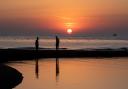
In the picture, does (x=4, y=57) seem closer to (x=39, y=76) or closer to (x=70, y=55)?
(x=70, y=55)

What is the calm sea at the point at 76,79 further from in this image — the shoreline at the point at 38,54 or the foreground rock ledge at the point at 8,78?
the shoreline at the point at 38,54

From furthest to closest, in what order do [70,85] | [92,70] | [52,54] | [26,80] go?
[52,54]
[92,70]
[26,80]
[70,85]

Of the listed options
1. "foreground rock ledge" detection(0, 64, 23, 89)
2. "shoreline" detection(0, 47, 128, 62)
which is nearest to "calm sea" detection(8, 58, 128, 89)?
"foreground rock ledge" detection(0, 64, 23, 89)

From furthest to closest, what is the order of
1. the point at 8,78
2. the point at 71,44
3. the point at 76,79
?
the point at 71,44 → the point at 76,79 → the point at 8,78

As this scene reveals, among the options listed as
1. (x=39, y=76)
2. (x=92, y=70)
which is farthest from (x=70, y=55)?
(x=39, y=76)

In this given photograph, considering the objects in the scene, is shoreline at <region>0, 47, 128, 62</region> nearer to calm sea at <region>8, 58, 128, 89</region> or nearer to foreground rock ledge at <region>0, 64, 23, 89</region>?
calm sea at <region>8, 58, 128, 89</region>

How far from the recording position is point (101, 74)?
73.3 feet

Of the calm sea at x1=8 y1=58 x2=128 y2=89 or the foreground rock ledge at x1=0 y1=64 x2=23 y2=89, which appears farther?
the calm sea at x1=8 y1=58 x2=128 y2=89

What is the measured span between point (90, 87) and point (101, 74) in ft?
16.2

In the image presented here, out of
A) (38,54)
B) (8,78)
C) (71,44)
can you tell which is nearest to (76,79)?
(8,78)

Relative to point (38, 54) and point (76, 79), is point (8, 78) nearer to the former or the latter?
point (76, 79)

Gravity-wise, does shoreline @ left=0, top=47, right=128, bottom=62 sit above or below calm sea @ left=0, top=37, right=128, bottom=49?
above

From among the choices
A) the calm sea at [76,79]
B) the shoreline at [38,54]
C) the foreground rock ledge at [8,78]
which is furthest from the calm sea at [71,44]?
the foreground rock ledge at [8,78]

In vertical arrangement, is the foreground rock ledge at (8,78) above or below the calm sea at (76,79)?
above
